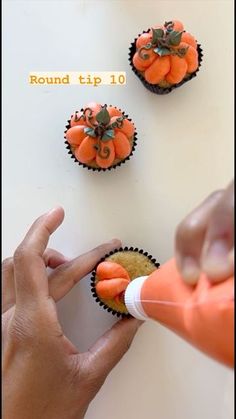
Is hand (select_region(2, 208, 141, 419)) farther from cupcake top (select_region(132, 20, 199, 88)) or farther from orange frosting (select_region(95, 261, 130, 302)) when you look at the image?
cupcake top (select_region(132, 20, 199, 88))

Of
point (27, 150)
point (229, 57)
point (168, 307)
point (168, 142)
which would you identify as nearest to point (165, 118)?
point (168, 142)

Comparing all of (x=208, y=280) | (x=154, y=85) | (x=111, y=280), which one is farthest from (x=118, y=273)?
(x=208, y=280)

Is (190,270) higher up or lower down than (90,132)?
lower down

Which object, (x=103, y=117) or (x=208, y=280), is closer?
(x=208, y=280)

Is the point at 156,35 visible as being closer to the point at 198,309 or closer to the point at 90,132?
the point at 90,132

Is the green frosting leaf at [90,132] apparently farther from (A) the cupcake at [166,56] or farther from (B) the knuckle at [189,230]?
(B) the knuckle at [189,230]

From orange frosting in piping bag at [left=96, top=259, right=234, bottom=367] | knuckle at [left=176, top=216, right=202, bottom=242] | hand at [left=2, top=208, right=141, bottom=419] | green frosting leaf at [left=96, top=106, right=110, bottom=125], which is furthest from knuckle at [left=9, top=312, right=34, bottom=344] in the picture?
knuckle at [left=176, top=216, right=202, bottom=242]

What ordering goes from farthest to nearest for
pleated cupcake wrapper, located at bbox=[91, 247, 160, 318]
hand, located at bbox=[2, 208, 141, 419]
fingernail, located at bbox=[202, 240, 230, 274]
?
1. pleated cupcake wrapper, located at bbox=[91, 247, 160, 318]
2. hand, located at bbox=[2, 208, 141, 419]
3. fingernail, located at bbox=[202, 240, 230, 274]
